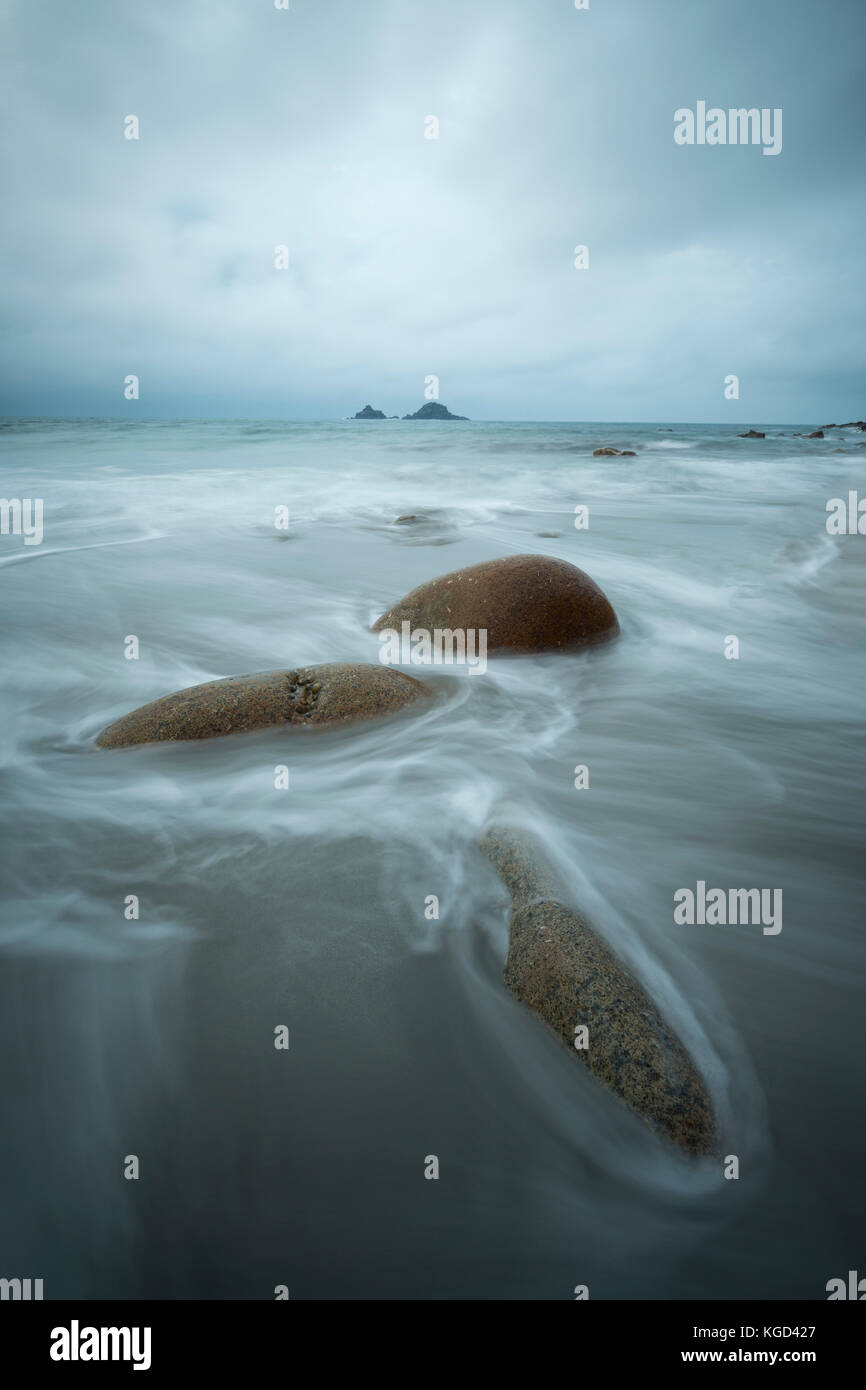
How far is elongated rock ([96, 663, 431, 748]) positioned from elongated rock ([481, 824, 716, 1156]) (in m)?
1.98

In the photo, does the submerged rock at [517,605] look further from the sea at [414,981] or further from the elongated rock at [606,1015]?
the elongated rock at [606,1015]

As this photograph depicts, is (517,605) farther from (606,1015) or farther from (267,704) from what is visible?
(606,1015)

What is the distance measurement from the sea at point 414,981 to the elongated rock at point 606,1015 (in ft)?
0.19

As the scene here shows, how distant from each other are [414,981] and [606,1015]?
0.64 m

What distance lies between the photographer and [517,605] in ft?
17.6

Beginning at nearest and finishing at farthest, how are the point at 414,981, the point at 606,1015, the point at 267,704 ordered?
1. the point at 606,1015
2. the point at 414,981
3. the point at 267,704

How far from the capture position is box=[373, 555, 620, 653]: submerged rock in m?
5.29

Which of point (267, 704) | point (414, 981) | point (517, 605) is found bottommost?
point (414, 981)

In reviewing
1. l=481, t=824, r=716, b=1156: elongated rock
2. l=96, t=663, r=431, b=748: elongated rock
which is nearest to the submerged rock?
l=96, t=663, r=431, b=748: elongated rock

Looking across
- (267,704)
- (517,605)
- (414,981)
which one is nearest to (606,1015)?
(414,981)
